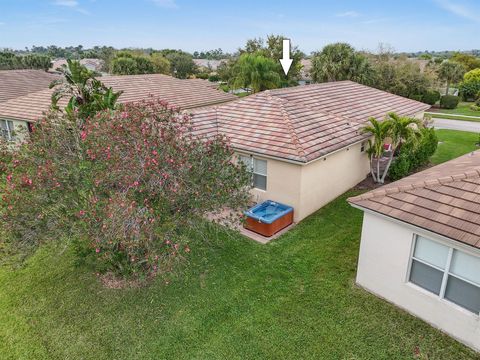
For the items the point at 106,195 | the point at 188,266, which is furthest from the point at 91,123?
the point at 188,266

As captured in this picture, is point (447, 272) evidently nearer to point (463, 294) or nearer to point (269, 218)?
point (463, 294)

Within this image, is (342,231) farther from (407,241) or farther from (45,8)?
(45,8)

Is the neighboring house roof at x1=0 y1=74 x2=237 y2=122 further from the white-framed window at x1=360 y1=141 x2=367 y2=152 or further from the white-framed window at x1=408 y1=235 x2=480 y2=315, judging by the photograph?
the white-framed window at x1=408 y1=235 x2=480 y2=315

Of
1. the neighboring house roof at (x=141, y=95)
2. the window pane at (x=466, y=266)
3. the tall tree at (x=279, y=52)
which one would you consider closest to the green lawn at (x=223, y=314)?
the window pane at (x=466, y=266)

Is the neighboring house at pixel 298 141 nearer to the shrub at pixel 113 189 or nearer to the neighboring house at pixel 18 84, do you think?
the shrub at pixel 113 189

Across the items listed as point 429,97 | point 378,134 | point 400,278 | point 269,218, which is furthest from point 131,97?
point 429,97
